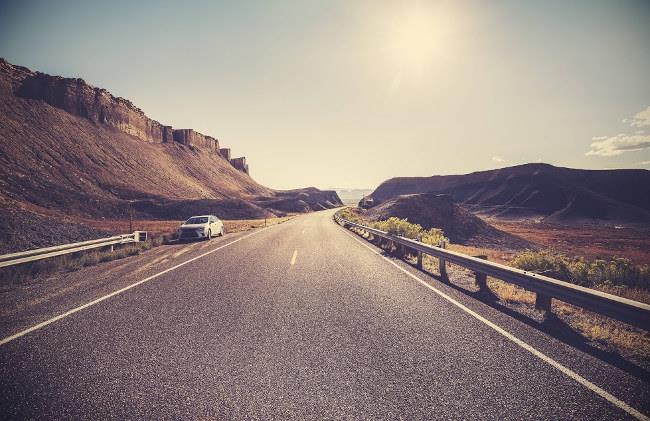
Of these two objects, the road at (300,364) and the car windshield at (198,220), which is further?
the car windshield at (198,220)

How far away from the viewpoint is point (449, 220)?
33.0 meters

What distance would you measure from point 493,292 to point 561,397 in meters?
4.18

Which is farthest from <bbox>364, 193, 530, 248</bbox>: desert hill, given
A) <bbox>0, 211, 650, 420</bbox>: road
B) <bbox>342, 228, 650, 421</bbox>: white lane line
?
<bbox>0, 211, 650, 420</bbox>: road

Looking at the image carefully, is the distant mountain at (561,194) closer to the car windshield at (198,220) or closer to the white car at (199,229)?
the white car at (199,229)

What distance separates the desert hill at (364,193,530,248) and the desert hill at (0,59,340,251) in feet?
105

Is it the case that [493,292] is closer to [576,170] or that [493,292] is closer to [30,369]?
[30,369]

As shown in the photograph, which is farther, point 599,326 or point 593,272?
point 593,272

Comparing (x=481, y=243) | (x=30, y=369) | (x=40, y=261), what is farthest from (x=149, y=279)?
(x=481, y=243)

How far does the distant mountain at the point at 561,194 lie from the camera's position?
213 feet

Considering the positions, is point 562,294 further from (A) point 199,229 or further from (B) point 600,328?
(A) point 199,229

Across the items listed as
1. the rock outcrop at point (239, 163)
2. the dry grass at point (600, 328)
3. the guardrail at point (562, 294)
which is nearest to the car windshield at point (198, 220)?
the guardrail at point (562, 294)

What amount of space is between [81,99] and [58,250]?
8603 centimetres

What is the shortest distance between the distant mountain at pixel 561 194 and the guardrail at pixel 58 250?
259ft

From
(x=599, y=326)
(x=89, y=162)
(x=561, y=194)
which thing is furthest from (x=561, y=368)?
(x=561, y=194)
